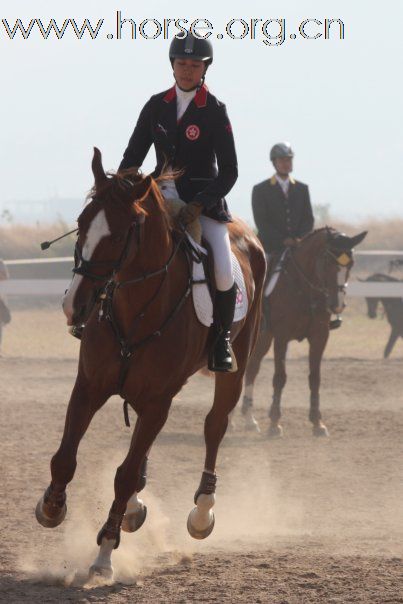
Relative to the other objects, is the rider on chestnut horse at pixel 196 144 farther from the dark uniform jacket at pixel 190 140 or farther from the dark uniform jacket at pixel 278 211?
the dark uniform jacket at pixel 278 211

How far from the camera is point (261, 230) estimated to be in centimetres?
1442

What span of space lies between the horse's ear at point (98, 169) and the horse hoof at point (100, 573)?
2239 mm

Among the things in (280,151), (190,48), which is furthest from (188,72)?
(280,151)

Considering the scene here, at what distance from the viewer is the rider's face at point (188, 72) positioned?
7961 mm

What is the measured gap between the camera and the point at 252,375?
14141 millimetres

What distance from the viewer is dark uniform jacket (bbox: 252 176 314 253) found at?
1446cm

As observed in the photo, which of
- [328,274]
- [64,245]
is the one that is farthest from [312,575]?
[64,245]

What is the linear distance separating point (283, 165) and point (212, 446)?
6.46 metres

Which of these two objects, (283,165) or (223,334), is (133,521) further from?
(283,165)

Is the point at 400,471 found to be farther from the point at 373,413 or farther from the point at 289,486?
the point at 373,413

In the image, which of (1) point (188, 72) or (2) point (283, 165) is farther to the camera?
(2) point (283, 165)

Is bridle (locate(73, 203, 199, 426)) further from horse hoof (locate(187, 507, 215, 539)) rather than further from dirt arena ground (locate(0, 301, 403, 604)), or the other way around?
horse hoof (locate(187, 507, 215, 539))

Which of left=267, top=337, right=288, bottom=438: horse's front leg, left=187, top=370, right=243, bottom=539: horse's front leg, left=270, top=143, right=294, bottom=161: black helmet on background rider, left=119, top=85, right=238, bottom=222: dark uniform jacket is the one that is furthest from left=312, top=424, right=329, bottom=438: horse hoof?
left=119, top=85, right=238, bottom=222: dark uniform jacket

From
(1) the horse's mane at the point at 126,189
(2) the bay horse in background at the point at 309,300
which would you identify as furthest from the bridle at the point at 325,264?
(1) the horse's mane at the point at 126,189
